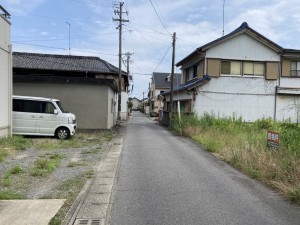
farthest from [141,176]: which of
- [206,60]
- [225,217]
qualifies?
[206,60]

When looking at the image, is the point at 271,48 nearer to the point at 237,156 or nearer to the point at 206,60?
the point at 206,60

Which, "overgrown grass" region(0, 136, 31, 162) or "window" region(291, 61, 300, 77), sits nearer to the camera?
"overgrown grass" region(0, 136, 31, 162)

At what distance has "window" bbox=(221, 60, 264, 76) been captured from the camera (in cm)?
2397

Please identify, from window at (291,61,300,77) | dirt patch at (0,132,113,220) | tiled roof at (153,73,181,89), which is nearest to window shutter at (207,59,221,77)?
window at (291,61,300,77)

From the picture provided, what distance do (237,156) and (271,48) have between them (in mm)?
16622

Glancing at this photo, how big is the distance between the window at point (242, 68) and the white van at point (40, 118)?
12814mm

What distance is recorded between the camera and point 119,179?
7781mm

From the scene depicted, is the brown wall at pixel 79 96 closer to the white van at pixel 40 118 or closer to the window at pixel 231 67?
the white van at pixel 40 118

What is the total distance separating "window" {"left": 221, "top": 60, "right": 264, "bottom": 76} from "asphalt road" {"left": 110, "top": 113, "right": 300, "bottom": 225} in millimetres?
15031

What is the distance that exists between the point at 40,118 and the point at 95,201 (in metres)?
10.4

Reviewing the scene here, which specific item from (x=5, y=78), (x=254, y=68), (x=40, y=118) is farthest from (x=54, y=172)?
(x=254, y=68)

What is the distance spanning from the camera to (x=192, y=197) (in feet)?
20.4

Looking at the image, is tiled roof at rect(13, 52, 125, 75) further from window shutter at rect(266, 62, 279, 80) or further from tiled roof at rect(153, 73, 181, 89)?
tiled roof at rect(153, 73, 181, 89)

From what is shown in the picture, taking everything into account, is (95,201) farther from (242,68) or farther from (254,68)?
(254,68)
